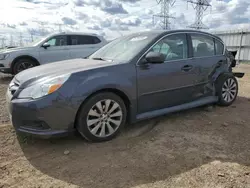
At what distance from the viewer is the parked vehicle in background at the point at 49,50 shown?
25.6 feet

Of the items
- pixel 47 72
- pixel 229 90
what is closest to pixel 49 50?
pixel 47 72

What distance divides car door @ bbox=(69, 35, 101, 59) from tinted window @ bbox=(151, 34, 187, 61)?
5384 millimetres

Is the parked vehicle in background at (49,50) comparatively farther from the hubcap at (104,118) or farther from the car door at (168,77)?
the hubcap at (104,118)

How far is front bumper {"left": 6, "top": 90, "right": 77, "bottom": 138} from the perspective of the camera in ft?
9.43

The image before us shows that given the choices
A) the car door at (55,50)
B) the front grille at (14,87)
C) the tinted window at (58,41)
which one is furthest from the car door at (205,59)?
the tinted window at (58,41)

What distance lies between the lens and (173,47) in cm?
406

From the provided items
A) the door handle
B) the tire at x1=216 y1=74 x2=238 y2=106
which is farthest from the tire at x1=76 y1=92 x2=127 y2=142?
the tire at x1=216 y1=74 x2=238 y2=106

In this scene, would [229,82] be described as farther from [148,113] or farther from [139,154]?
[139,154]

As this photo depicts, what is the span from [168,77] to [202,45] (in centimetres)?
122

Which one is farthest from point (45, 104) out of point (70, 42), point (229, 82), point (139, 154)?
point (70, 42)

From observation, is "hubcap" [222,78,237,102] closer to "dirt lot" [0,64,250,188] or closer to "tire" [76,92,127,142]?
"dirt lot" [0,64,250,188]

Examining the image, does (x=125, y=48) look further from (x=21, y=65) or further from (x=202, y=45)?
(x=21, y=65)

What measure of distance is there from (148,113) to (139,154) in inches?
34.6

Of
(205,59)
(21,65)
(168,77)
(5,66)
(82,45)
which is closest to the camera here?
(168,77)
